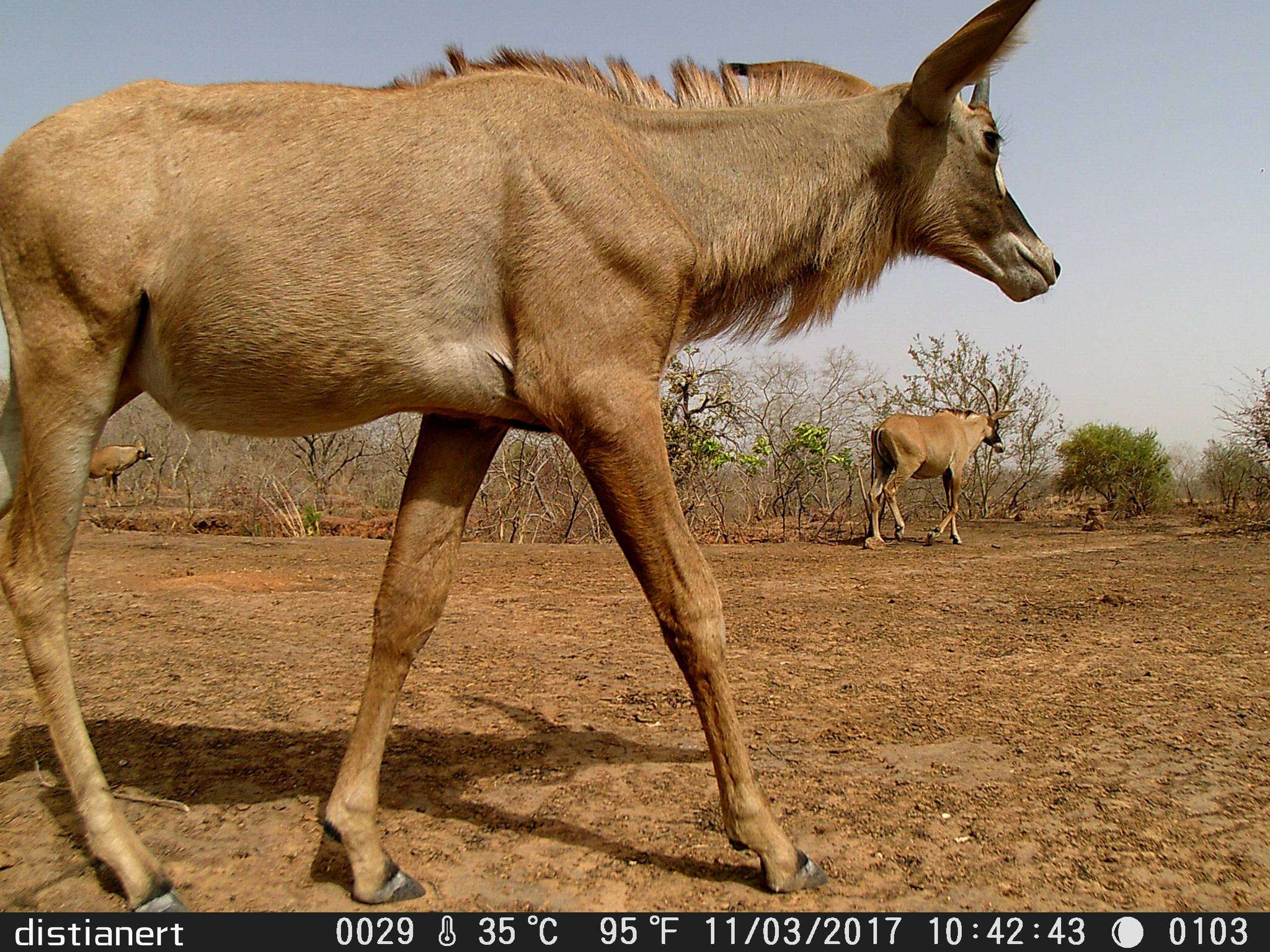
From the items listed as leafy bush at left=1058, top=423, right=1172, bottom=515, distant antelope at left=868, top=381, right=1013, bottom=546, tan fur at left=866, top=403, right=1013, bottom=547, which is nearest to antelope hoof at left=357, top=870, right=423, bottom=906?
distant antelope at left=868, top=381, right=1013, bottom=546

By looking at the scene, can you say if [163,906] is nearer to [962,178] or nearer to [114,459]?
[962,178]

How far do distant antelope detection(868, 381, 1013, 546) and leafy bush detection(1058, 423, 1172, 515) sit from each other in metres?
6.99

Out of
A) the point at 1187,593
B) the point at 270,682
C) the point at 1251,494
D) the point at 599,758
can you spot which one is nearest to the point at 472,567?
the point at 270,682

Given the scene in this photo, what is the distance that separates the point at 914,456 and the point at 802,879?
51.0 ft

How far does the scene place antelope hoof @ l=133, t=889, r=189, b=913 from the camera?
8.36ft

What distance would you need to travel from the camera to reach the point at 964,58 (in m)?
3.29

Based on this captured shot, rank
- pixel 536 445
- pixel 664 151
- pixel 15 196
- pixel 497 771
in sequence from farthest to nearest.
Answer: pixel 536 445 → pixel 497 771 → pixel 664 151 → pixel 15 196

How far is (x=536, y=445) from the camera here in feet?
57.7

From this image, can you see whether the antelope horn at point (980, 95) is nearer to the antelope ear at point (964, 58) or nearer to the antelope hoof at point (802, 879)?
the antelope ear at point (964, 58)

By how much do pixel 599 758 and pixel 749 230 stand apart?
2.45 m

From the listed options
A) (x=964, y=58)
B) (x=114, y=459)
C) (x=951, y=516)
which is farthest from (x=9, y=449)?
(x=114, y=459)

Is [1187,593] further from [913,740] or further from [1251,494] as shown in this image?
[1251,494]

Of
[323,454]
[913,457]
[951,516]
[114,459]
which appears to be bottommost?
[951,516]
